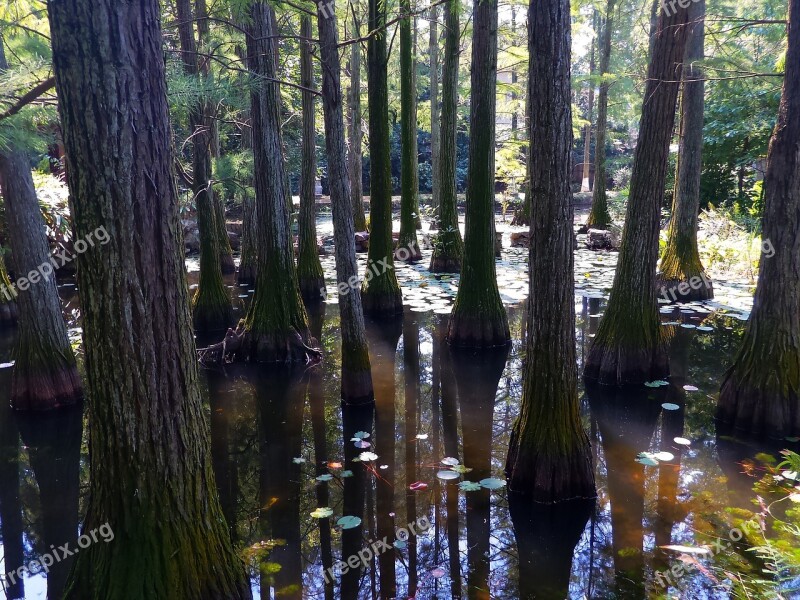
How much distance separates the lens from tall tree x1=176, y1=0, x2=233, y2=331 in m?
8.68

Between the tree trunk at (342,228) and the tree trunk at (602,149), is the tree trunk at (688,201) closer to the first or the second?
the tree trunk at (342,228)

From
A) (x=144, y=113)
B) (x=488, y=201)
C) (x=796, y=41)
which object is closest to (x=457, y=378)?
(x=488, y=201)

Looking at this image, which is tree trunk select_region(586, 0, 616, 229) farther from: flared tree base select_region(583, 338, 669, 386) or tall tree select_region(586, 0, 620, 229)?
flared tree base select_region(583, 338, 669, 386)

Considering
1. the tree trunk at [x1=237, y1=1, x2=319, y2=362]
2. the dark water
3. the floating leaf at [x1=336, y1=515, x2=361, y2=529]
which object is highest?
the tree trunk at [x1=237, y1=1, x2=319, y2=362]

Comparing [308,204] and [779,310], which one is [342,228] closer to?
[779,310]

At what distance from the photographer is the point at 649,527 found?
4.32 metres

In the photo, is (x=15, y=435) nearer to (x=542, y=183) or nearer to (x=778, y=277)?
(x=542, y=183)

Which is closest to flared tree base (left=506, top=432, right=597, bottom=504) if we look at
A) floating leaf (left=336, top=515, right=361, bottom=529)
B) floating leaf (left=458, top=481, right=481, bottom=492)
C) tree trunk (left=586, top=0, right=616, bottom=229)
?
floating leaf (left=458, top=481, right=481, bottom=492)

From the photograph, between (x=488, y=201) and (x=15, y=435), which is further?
(x=488, y=201)

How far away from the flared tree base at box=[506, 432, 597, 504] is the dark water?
10cm

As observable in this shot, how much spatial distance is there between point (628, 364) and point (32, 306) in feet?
21.6

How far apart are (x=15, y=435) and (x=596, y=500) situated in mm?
5607

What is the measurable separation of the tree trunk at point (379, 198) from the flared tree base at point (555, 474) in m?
5.55

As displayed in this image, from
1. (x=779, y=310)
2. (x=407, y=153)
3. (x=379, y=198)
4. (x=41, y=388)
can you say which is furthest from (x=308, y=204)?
(x=779, y=310)
